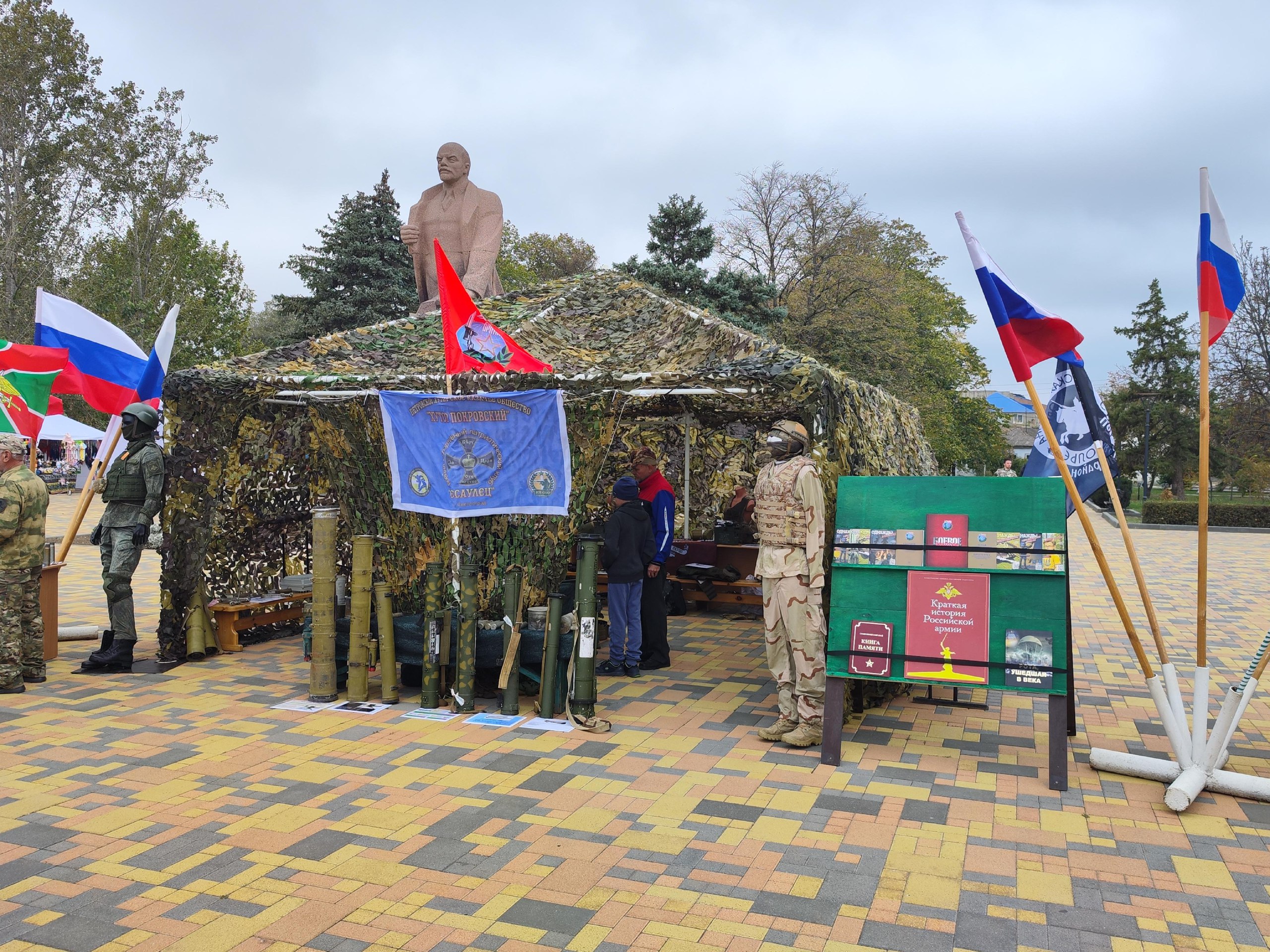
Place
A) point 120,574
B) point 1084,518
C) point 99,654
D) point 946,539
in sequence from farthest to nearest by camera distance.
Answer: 1. point 99,654
2. point 120,574
3. point 946,539
4. point 1084,518

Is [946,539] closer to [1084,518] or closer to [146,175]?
[1084,518]

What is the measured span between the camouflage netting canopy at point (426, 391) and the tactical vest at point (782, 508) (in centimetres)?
32

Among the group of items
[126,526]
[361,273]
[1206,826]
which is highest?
[361,273]

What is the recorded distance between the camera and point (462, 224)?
10.5m

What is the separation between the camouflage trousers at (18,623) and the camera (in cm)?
664

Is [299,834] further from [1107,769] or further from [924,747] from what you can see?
[1107,769]

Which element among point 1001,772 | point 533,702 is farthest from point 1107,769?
point 533,702

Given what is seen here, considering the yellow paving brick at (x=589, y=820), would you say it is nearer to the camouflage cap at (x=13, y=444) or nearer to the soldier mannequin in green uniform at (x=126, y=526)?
the soldier mannequin in green uniform at (x=126, y=526)

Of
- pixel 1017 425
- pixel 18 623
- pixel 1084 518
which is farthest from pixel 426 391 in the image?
pixel 1017 425

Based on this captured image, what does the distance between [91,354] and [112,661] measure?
2804mm

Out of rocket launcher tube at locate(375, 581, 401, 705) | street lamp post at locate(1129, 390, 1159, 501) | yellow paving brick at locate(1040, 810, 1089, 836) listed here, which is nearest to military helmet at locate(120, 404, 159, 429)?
rocket launcher tube at locate(375, 581, 401, 705)

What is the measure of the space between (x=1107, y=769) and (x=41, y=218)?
102 ft

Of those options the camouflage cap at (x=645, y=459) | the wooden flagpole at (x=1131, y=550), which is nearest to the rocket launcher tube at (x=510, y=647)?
the camouflage cap at (x=645, y=459)

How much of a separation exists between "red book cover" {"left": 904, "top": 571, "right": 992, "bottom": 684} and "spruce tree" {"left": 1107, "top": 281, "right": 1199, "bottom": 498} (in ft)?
152
